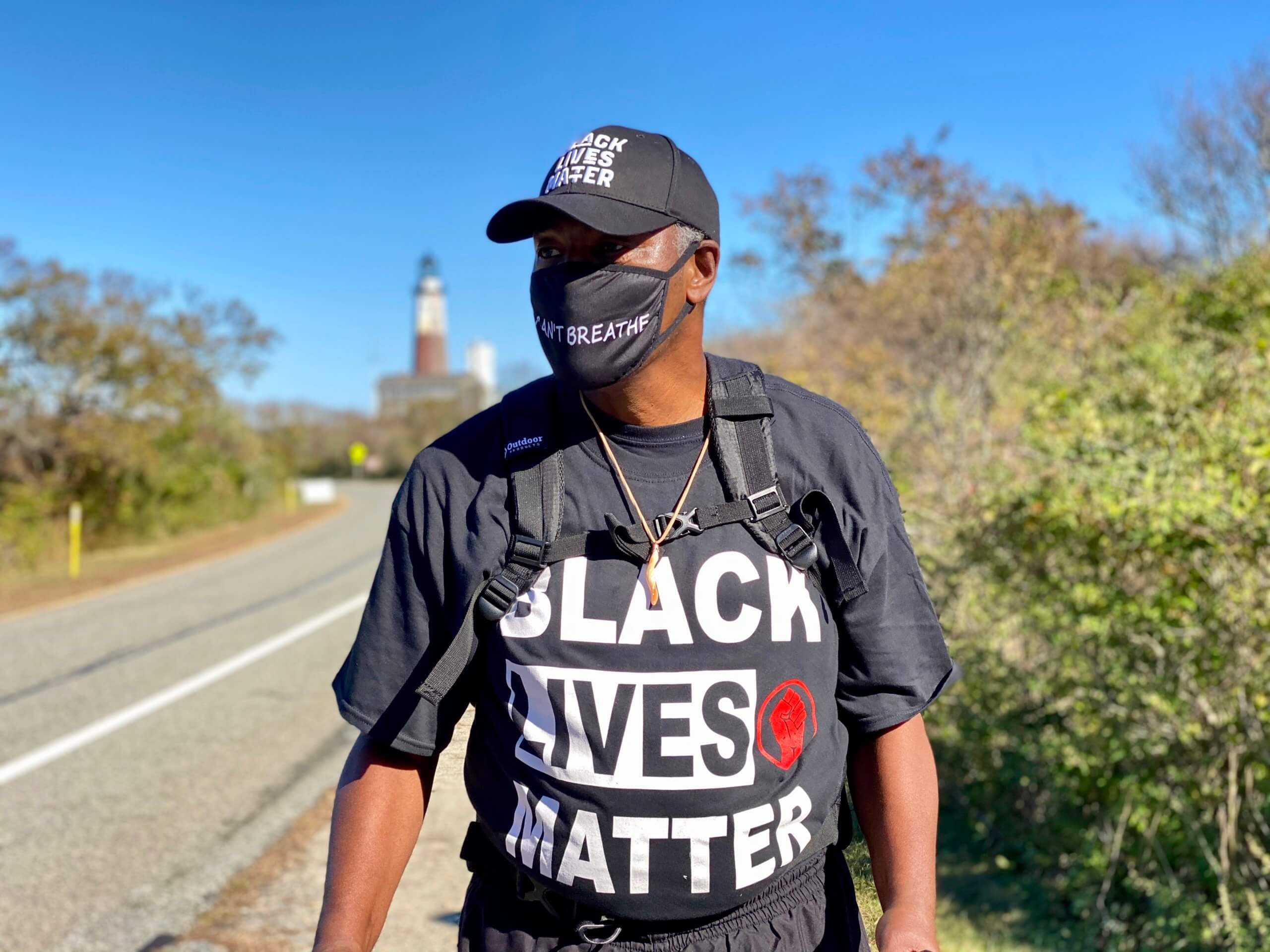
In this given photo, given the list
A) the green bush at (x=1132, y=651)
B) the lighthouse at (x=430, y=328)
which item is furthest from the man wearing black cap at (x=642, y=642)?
the lighthouse at (x=430, y=328)

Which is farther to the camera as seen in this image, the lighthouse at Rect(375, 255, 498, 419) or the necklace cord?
the lighthouse at Rect(375, 255, 498, 419)

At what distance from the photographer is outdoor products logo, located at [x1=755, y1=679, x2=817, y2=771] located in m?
1.50

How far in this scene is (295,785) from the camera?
598 centimetres

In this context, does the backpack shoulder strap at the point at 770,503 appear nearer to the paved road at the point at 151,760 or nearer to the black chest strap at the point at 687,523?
the black chest strap at the point at 687,523

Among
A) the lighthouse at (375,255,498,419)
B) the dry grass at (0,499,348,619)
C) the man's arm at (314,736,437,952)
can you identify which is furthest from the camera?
the lighthouse at (375,255,498,419)

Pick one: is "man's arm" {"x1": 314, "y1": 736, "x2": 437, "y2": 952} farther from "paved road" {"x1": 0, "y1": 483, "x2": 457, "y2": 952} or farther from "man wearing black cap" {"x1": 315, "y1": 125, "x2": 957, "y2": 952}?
"paved road" {"x1": 0, "y1": 483, "x2": 457, "y2": 952}

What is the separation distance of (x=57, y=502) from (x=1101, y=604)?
2107 cm

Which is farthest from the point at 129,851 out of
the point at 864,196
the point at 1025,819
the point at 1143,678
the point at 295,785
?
the point at 864,196

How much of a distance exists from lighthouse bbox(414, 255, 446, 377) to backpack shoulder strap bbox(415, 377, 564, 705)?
322 feet

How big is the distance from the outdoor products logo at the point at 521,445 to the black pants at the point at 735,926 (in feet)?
2.14

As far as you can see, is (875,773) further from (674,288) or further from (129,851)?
(129,851)

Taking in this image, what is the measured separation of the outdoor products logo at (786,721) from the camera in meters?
1.50

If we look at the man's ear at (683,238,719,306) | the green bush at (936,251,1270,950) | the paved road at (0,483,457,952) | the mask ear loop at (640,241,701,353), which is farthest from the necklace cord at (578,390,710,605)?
the paved road at (0,483,457,952)

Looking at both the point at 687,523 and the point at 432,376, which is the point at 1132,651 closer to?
the point at 687,523
